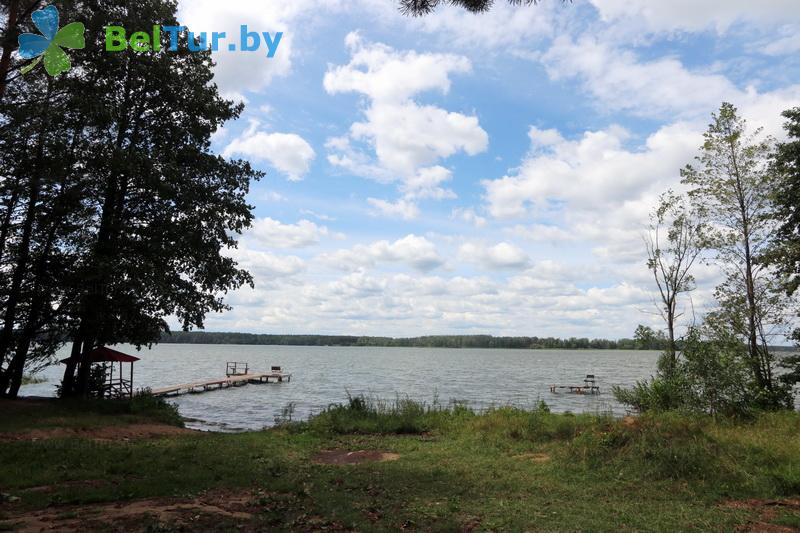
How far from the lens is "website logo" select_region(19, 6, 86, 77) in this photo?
10023 millimetres

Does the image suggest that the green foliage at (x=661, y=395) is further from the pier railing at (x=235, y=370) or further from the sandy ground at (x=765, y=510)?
the pier railing at (x=235, y=370)

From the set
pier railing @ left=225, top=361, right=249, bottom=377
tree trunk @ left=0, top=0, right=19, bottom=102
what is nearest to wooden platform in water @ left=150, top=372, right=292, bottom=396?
pier railing @ left=225, top=361, right=249, bottom=377

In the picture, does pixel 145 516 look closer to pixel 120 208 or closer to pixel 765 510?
pixel 765 510

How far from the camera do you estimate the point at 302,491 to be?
869cm

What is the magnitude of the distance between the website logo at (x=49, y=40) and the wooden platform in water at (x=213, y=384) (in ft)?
76.6

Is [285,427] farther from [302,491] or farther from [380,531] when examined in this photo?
[380,531]

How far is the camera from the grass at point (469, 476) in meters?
7.56

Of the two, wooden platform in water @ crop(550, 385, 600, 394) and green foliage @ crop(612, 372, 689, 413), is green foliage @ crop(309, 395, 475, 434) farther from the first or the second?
wooden platform in water @ crop(550, 385, 600, 394)

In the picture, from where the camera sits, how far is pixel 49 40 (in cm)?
1080

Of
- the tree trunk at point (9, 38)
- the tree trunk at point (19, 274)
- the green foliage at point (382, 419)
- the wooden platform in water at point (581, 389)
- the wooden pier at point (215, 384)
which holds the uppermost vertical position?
the tree trunk at point (9, 38)

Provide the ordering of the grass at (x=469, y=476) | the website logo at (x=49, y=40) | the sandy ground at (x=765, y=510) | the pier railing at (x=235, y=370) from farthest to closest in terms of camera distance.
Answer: the pier railing at (x=235, y=370)
the website logo at (x=49, y=40)
the grass at (x=469, y=476)
the sandy ground at (x=765, y=510)

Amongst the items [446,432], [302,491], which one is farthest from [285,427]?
[302,491]

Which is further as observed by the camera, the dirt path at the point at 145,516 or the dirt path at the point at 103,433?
the dirt path at the point at 103,433

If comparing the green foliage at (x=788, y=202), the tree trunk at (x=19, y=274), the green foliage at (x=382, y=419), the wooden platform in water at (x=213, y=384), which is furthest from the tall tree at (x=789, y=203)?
the wooden platform in water at (x=213, y=384)
